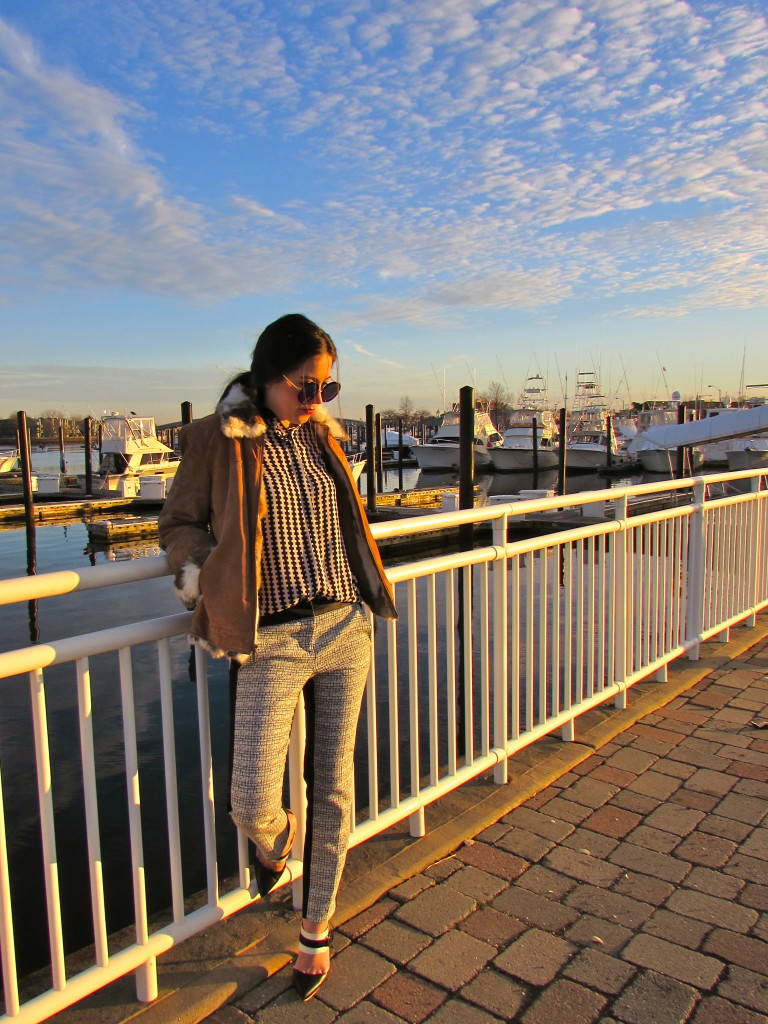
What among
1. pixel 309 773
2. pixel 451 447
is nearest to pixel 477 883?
pixel 309 773

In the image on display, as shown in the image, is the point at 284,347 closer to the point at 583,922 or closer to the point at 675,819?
the point at 583,922

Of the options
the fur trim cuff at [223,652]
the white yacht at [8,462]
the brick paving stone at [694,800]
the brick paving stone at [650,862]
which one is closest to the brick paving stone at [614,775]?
the brick paving stone at [694,800]

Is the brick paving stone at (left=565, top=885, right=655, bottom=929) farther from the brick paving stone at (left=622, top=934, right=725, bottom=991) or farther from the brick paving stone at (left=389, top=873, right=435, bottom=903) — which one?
the brick paving stone at (left=389, top=873, right=435, bottom=903)

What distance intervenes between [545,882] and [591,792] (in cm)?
76

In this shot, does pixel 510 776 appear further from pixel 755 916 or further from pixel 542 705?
pixel 755 916

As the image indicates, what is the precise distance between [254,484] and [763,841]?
→ 2.45m

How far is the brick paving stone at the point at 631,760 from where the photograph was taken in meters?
3.58

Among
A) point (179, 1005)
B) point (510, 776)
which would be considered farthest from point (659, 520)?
point (179, 1005)

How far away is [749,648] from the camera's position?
220 inches

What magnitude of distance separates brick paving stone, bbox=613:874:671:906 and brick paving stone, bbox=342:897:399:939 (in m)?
0.79

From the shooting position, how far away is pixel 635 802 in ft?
10.6

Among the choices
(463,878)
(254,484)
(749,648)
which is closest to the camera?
(254,484)

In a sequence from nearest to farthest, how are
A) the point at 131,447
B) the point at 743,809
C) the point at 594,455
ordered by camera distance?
the point at 743,809, the point at 131,447, the point at 594,455

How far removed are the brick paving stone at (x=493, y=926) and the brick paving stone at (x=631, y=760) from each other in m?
1.34
